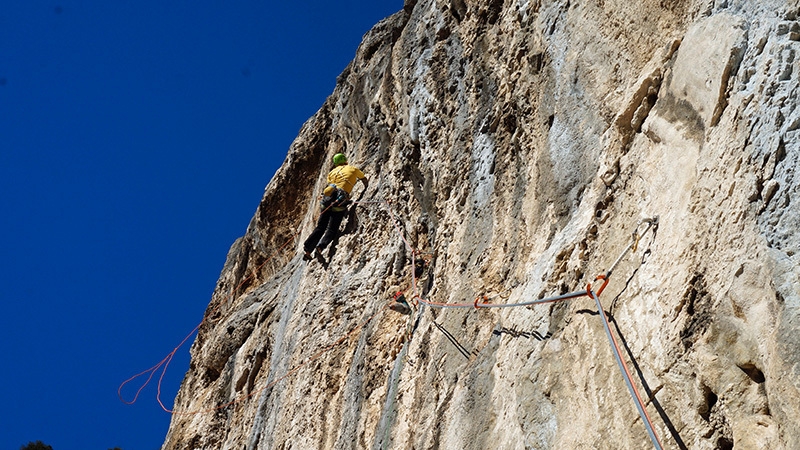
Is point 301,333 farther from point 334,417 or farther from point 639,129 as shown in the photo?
point 639,129

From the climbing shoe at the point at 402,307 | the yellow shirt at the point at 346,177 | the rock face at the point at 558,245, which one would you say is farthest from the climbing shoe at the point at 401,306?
the yellow shirt at the point at 346,177

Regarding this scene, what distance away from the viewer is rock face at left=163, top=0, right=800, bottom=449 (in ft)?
10.1

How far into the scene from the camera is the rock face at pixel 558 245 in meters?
3.08

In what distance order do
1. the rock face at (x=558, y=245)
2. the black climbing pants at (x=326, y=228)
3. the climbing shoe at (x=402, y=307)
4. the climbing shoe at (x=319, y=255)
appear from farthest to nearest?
the black climbing pants at (x=326, y=228)
the climbing shoe at (x=319, y=255)
the climbing shoe at (x=402, y=307)
the rock face at (x=558, y=245)

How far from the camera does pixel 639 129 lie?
446 centimetres

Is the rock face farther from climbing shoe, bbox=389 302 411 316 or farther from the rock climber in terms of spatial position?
the rock climber

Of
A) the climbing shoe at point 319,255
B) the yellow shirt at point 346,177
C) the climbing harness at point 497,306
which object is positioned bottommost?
the climbing harness at point 497,306

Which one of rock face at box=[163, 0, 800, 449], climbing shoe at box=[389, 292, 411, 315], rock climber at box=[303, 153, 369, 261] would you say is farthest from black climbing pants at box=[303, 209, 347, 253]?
climbing shoe at box=[389, 292, 411, 315]

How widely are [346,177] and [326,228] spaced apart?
649mm

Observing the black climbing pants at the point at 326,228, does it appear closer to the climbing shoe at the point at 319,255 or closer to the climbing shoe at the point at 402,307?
the climbing shoe at the point at 319,255

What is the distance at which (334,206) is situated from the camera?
31.1ft

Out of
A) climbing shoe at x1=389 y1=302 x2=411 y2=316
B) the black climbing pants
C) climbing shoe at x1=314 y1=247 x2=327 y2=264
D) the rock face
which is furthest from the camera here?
the black climbing pants

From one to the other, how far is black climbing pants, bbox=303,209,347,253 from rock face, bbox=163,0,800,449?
0.25 meters

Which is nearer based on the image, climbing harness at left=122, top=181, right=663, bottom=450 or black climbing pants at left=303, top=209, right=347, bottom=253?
climbing harness at left=122, top=181, right=663, bottom=450
